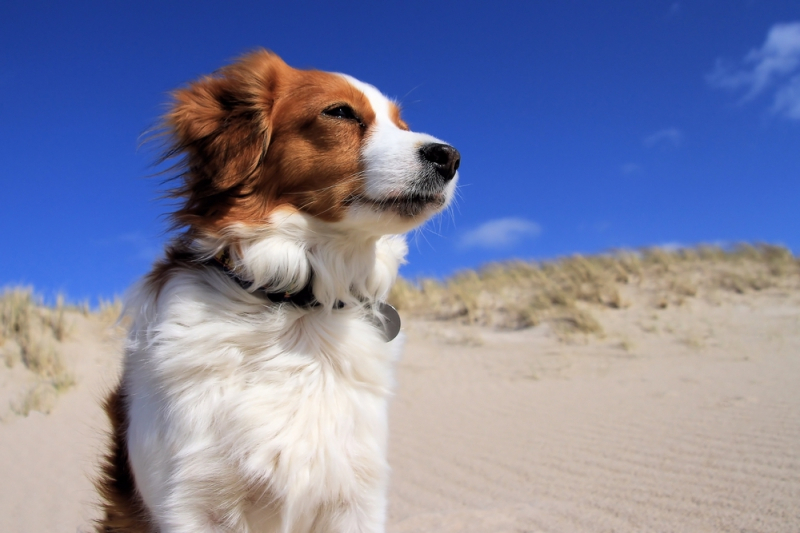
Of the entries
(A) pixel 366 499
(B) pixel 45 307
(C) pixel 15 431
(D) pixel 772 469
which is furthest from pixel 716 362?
(B) pixel 45 307

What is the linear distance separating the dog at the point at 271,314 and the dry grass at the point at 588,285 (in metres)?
7.65

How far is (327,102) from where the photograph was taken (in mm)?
2586

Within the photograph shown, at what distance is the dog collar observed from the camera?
7.83 ft

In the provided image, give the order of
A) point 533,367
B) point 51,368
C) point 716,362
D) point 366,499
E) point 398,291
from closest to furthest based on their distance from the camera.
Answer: point 366,499 → point 51,368 → point 716,362 → point 533,367 → point 398,291

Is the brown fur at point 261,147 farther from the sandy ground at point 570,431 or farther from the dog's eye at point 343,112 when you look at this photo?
the sandy ground at point 570,431

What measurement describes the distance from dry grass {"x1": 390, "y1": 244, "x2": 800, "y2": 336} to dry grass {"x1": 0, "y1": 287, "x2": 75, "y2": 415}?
5.83 m

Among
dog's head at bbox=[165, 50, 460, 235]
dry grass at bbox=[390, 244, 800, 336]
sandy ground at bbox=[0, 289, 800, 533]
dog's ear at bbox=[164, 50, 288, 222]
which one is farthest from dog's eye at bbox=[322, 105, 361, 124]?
dry grass at bbox=[390, 244, 800, 336]

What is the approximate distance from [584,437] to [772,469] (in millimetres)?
1654

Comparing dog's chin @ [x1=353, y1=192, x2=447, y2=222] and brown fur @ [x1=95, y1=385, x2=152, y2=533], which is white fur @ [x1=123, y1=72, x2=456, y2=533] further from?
brown fur @ [x1=95, y1=385, x2=152, y2=533]

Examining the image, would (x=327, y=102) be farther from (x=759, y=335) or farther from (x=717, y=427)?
(x=759, y=335)

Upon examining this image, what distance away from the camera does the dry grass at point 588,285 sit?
34.4 feet

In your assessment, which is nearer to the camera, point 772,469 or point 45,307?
point 772,469

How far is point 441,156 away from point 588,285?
9.65 m

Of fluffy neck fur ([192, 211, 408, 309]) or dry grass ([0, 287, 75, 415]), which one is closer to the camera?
fluffy neck fur ([192, 211, 408, 309])
